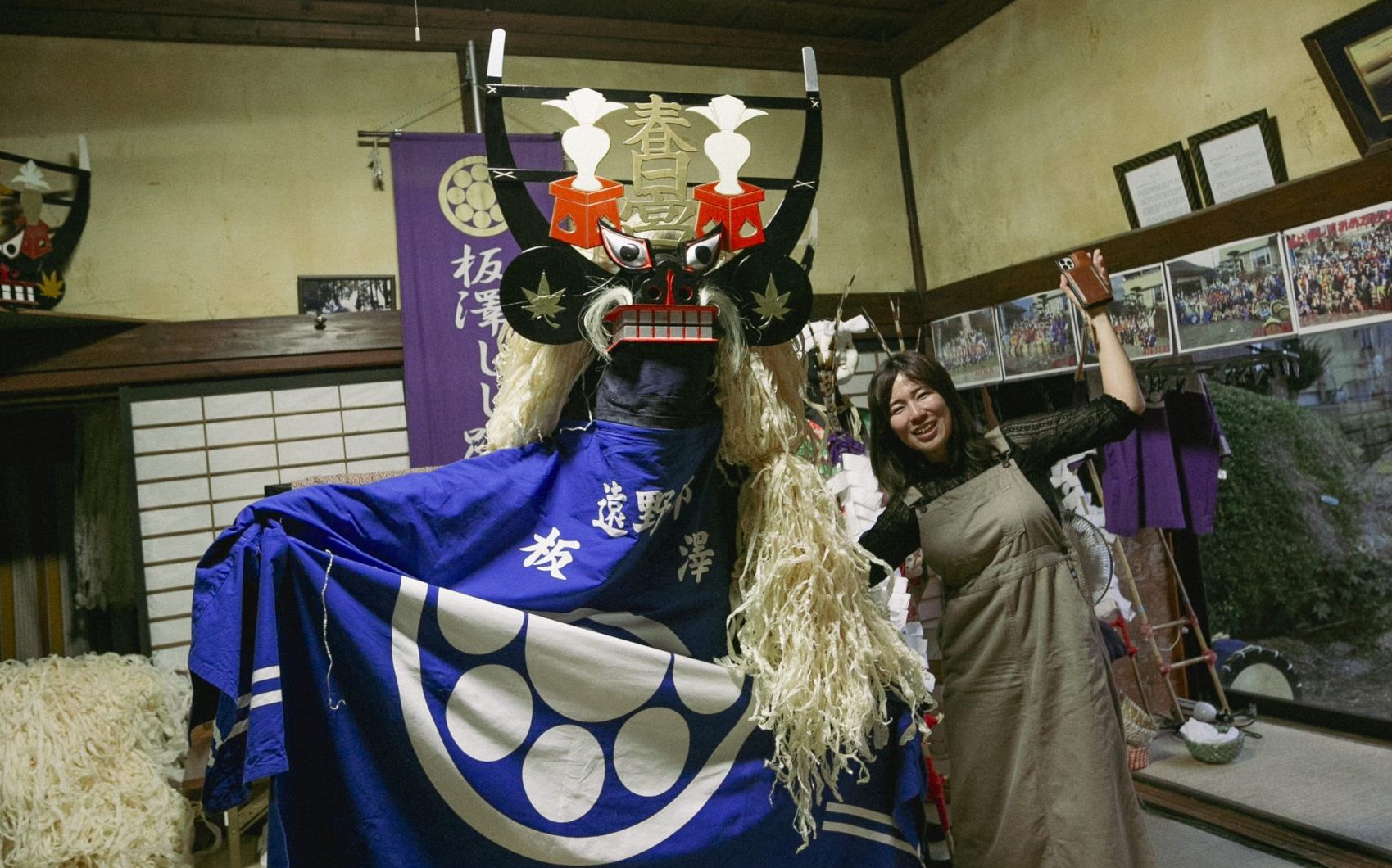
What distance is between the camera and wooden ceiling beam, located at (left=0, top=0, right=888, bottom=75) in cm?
405

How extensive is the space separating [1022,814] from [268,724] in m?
1.77

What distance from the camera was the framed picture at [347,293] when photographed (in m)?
4.27

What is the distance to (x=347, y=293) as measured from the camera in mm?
4316

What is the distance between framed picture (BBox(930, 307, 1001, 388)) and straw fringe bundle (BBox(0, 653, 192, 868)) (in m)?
4.02

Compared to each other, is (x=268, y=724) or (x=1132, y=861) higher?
(x=268, y=724)

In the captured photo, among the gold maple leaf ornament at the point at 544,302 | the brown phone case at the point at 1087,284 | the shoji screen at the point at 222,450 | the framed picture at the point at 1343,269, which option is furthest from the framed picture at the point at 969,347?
the gold maple leaf ornament at the point at 544,302

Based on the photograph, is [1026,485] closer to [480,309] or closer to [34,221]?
[480,309]

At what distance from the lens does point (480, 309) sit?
14.0ft

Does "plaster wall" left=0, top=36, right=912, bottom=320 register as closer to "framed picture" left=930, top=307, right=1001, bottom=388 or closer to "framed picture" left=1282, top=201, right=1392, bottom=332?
"framed picture" left=930, top=307, right=1001, bottom=388

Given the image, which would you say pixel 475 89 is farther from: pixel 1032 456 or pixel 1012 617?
pixel 1012 617

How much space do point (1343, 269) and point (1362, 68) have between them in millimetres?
715

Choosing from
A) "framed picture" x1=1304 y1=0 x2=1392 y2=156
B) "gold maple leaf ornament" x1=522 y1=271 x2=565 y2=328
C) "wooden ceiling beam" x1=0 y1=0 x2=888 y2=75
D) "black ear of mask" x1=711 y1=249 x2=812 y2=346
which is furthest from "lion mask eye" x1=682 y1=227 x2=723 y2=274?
"wooden ceiling beam" x1=0 y1=0 x2=888 y2=75

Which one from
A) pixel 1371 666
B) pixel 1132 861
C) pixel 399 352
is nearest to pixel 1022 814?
pixel 1132 861

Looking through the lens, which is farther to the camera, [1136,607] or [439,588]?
[1136,607]
